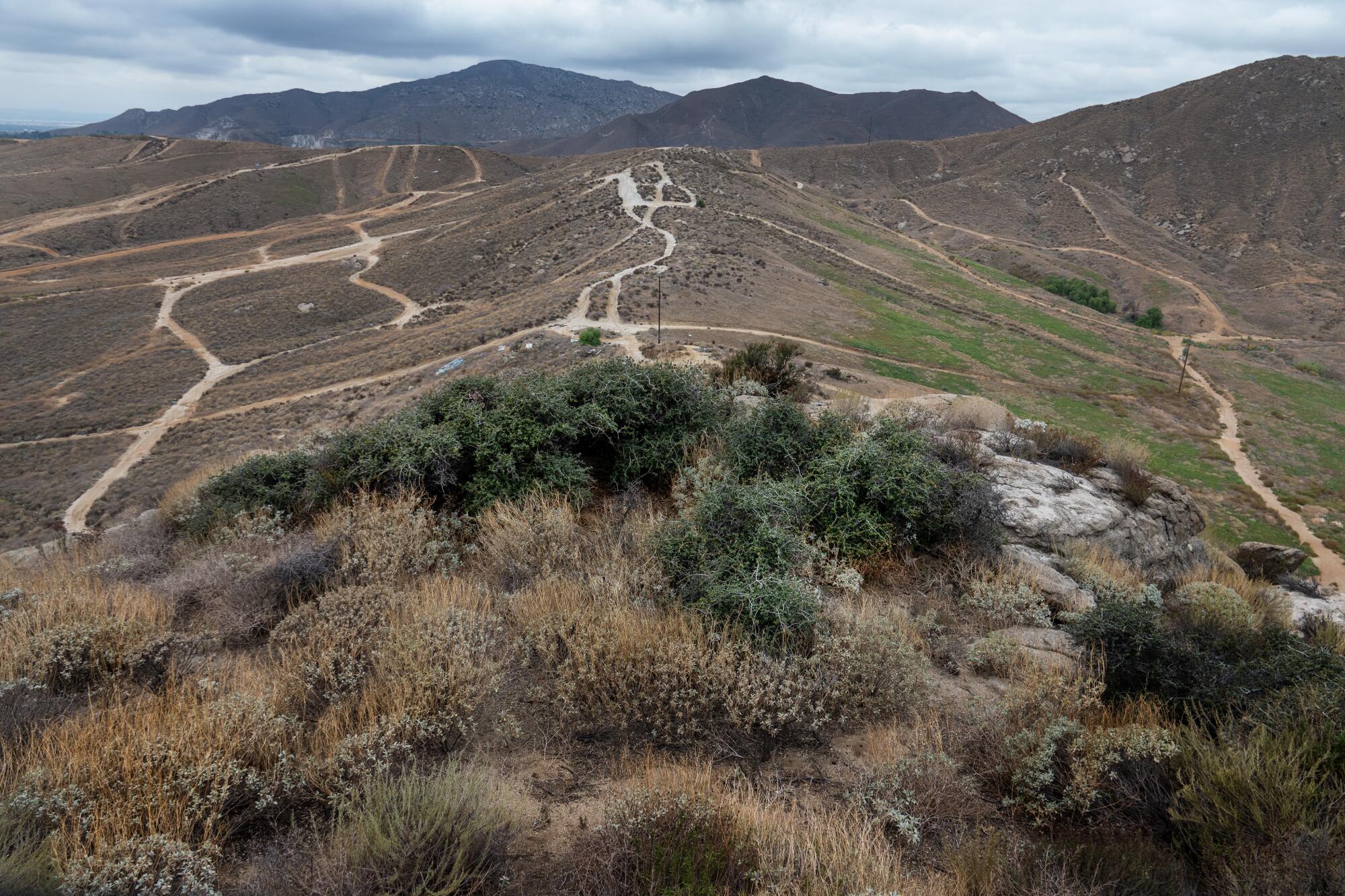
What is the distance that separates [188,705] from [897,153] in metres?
125

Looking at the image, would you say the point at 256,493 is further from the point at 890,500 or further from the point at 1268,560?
the point at 1268,560

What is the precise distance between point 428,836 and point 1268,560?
16.5 m

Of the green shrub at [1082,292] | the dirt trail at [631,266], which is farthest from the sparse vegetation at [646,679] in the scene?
the green shrub at [1082,292]

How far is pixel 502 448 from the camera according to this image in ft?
24.6

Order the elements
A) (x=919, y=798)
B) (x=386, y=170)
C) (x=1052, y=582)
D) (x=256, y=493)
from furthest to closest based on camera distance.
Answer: (x=386, y=170) → (x=256, y=493) → (x=1052, y=582) → (x=919, y=798)

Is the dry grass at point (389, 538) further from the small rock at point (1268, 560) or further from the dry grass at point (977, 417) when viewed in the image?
the small rock at point (1268, 560)

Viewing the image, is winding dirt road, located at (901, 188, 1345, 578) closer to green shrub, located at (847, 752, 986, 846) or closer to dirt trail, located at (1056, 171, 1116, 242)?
dirt trail, located at (1056, 171, 1116, 242)

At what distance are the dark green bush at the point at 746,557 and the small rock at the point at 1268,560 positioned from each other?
471 inches

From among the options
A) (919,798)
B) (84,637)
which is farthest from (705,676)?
(84,637)

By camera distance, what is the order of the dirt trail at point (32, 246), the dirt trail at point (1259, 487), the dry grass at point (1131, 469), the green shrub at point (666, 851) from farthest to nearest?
the dirt trail at point (32, 246) < the dirt trail at point (1259, 487) < the dry grass at point (1131, 469) < the green shrub at point (666, 851)

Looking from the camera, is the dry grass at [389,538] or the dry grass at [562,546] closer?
the dry grass at [562,546]

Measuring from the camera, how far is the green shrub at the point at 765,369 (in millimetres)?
12547

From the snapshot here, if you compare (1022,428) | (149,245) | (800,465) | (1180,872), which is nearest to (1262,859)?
(1180,872)

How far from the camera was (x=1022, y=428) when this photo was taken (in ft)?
34.2
